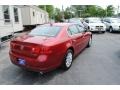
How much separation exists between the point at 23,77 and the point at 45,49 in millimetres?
1195

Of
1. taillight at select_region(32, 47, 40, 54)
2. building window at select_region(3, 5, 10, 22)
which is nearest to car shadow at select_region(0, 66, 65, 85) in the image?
taillight at select_region(32, 47, 40, 54)

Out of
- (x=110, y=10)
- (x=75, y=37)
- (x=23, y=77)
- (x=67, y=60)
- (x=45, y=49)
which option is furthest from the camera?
(x=110, y=10)

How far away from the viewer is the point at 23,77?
4793 millimetres

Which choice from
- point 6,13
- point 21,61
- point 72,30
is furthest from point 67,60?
point 6,13

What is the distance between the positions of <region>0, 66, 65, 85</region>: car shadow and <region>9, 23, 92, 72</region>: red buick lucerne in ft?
1.16

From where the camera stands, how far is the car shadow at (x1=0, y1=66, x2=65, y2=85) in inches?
177

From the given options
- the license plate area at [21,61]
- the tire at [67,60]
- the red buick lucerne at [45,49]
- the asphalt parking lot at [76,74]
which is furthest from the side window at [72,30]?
the license plate area at [21,61]

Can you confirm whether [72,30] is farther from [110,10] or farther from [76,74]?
[110,10]

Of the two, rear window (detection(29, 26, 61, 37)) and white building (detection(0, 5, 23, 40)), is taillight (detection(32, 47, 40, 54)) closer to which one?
rear window (detection(29, 26, 61, 37))
